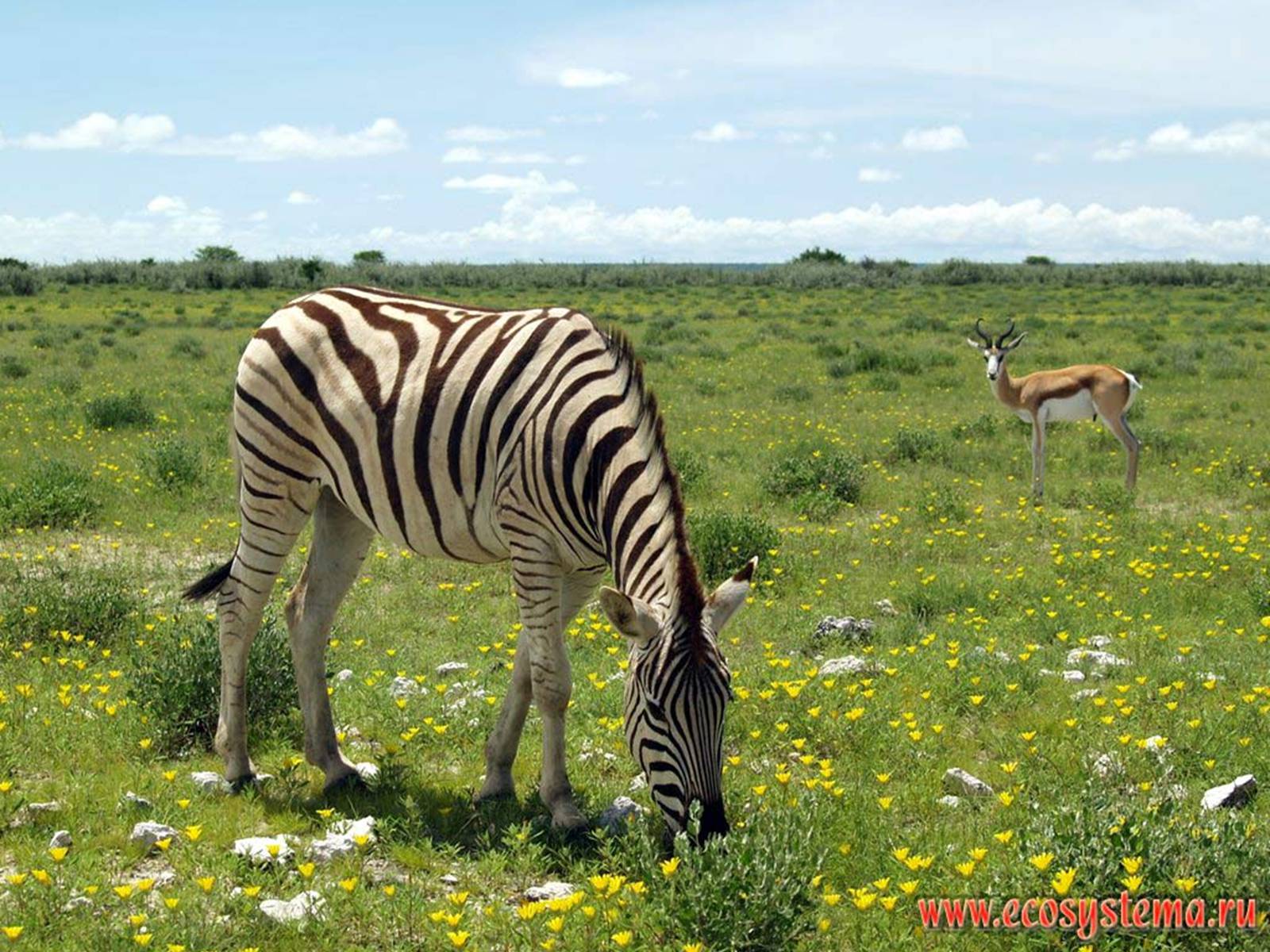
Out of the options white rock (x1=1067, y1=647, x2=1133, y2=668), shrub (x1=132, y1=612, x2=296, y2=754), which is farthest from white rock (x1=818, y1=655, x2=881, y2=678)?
shrub (x1=132, y1=612, x2=296, y2=754)

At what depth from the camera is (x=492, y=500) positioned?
5.27m

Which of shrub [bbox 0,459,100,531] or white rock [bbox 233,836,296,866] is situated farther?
shrub [bbox 0,459,100,531]

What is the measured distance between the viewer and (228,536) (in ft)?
34.9

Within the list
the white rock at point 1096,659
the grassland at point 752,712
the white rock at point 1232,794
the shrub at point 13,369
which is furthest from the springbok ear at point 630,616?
the shrub at point 13,369

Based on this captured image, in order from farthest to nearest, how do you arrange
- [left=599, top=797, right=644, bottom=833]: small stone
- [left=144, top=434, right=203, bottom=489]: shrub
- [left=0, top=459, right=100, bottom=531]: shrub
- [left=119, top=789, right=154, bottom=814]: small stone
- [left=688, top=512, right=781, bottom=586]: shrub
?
[left=144, top=434, right=203, bottom=489]: shrub, [left=0, top=459, right=100, bottom=531]: shrub, [left=688, top=512, right=781, bottom=586]: shrub, [left=119, top=789, right=154, bottom=814]: small stone, [left=599, top=797, right=644, bottom=833]: small stone

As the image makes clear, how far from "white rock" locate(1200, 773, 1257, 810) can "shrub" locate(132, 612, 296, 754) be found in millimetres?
4719

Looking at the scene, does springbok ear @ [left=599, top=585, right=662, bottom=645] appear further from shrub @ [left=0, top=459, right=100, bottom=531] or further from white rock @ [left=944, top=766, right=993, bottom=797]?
shrub @ [left=0, top=459, right=100, bottom=531]

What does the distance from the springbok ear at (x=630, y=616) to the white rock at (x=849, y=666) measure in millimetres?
3066

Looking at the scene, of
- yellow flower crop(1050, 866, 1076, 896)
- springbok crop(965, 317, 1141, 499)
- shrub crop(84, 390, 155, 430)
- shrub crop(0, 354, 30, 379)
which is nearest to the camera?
yellow flower crop(1050, 866, 1076, 896)

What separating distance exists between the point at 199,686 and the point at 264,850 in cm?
188

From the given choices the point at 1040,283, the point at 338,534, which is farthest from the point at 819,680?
the point at 1040,283

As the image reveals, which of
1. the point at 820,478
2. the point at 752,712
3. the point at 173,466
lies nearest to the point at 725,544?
the point at 820,478

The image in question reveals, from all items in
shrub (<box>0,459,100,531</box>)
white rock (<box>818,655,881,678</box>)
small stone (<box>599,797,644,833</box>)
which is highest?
shrub (<box>0,459,100,531</box>)

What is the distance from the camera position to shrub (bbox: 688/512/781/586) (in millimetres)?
9773
